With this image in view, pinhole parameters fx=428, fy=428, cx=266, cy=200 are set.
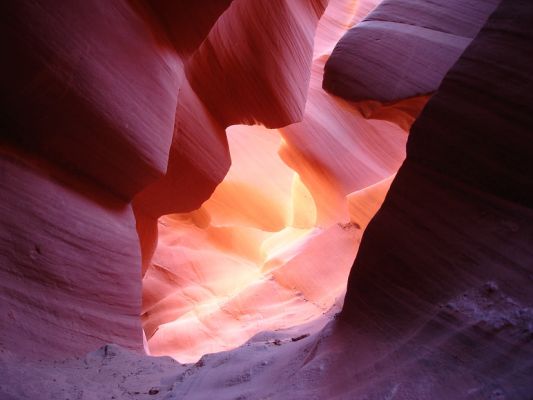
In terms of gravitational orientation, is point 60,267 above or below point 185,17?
below

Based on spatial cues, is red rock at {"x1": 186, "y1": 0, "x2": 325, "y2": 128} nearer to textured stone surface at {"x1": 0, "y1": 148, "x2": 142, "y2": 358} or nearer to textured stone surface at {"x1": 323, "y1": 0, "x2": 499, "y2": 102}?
textured stone surface at {"x1": 323, "y1": 0, "x2": 499, "y2": 102}

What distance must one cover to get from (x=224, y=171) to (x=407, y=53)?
3.47 metres

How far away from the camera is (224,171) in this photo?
623 cm

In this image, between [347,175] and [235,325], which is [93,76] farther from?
[347,175]

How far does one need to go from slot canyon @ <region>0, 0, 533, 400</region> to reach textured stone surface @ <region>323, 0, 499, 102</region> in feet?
0.05

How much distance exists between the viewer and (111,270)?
11.4ft

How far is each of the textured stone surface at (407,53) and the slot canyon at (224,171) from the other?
0.01 metres

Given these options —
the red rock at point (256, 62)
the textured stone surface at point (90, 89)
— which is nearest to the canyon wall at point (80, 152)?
the textured stone surface at point (90, 89)

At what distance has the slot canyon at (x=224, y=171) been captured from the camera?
66.9 inches

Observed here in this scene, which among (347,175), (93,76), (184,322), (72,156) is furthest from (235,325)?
(93,76)

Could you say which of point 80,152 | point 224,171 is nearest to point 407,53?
point 80,152

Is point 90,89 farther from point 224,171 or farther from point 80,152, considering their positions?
point 224,171

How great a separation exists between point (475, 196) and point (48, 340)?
2666 millimetres

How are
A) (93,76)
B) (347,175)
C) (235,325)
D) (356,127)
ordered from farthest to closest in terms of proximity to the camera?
1. (356,127)
2. (347,175)
3. (235,325)
4. (93,76)
